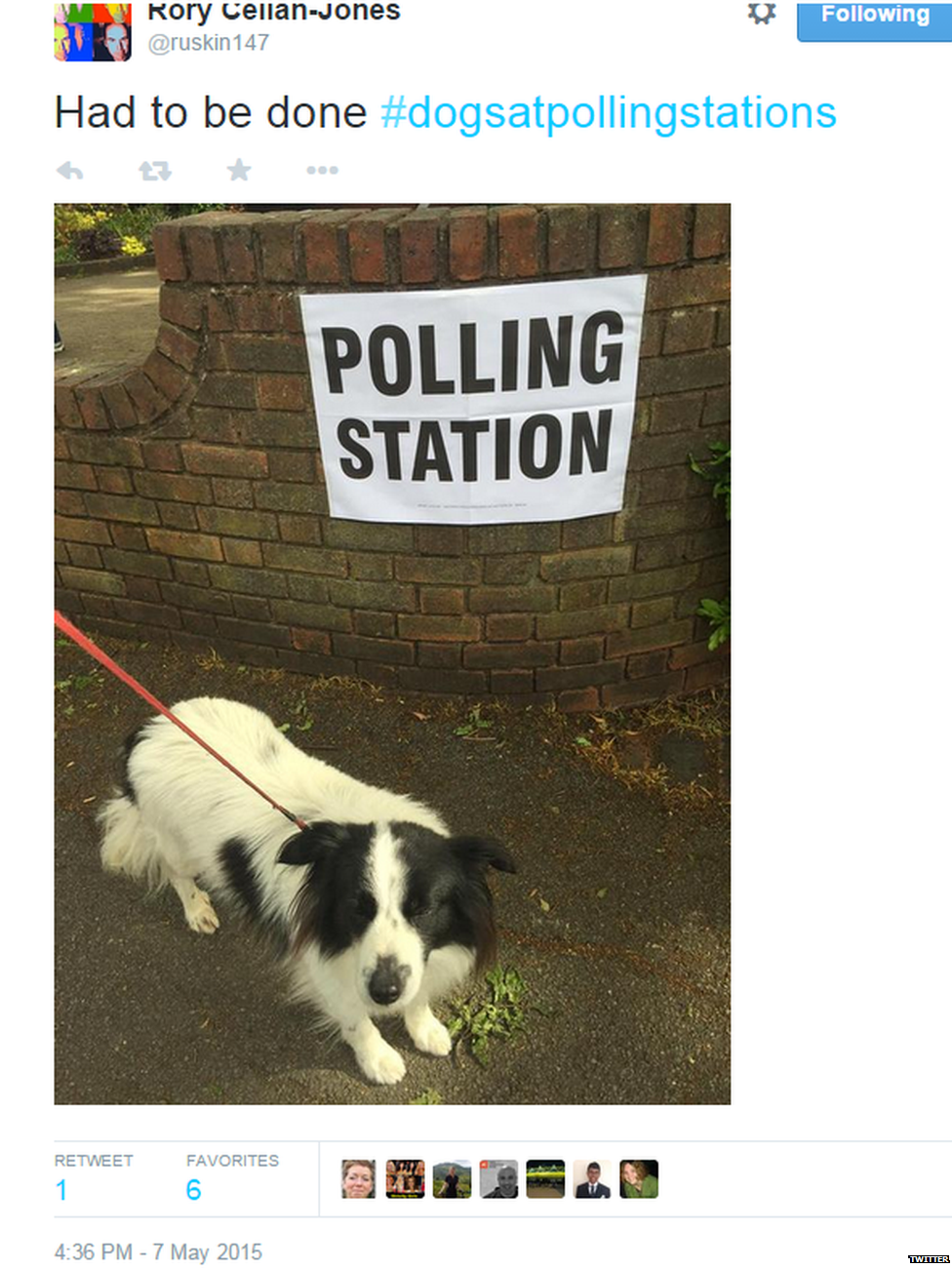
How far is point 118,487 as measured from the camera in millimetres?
2889

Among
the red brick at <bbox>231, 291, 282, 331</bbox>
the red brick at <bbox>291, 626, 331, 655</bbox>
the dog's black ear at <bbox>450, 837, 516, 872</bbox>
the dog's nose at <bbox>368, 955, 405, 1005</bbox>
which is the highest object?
the red brick at <bbox>231, 291, 282, 331</bbox>

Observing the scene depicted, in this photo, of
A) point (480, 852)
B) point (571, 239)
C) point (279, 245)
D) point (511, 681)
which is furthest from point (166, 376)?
point (480, 852)

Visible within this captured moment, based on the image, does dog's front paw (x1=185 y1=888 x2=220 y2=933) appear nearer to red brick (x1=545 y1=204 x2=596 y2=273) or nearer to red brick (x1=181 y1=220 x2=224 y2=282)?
red brick (x1=181 y1=220 x2=224 y2=282)

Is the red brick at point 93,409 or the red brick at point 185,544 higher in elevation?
the red brick at point 93,409

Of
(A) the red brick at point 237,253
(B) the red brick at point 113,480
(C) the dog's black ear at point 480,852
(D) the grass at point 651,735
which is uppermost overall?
(A) the red brick at point 237,253

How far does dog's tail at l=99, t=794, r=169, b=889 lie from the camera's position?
237 cm
